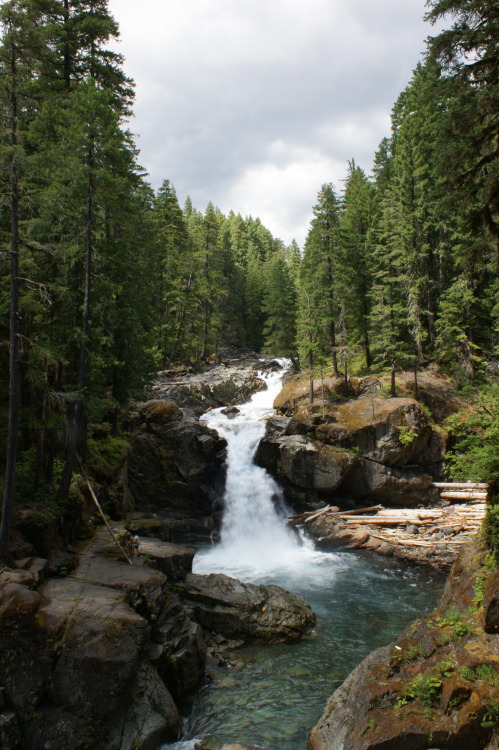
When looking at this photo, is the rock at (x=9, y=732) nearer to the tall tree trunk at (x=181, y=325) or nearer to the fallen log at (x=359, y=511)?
the fallen log at (x=359, y=511)

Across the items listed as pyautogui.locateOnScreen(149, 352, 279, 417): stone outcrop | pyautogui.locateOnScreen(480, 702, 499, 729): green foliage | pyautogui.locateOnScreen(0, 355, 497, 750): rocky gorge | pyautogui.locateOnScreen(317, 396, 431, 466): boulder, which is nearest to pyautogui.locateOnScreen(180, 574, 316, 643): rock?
pyautogui.locateOnScreen(0, 355, 497, 750): rocky gorge

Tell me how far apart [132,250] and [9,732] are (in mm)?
19690

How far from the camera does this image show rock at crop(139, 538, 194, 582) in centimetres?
1428

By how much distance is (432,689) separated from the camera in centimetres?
718

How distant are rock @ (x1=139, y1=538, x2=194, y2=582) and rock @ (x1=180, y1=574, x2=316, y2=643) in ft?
1.63

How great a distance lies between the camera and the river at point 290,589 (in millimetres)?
9883

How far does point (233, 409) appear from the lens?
32.0 m

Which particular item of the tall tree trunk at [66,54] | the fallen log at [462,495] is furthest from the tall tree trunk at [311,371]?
the tall tree trunk at [66,54]

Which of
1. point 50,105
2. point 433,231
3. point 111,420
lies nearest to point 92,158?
point 50,105

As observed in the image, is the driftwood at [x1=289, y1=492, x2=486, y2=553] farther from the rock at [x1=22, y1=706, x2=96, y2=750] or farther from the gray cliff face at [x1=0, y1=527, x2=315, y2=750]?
the rock at [x1=22, y1=706, x2=96, y2=750]

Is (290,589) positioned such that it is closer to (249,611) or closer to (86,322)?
(249,611)

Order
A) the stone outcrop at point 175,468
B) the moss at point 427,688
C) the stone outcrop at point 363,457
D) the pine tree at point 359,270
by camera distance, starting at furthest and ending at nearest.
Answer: the pine tree at point 359,270 < the stone outcrop at point 363,457 < the stone outcrop at point 175,468 < the moss at point 427,688

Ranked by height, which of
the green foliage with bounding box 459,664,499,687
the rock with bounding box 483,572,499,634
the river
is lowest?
the river

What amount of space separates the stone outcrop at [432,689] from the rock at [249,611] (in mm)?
4913
